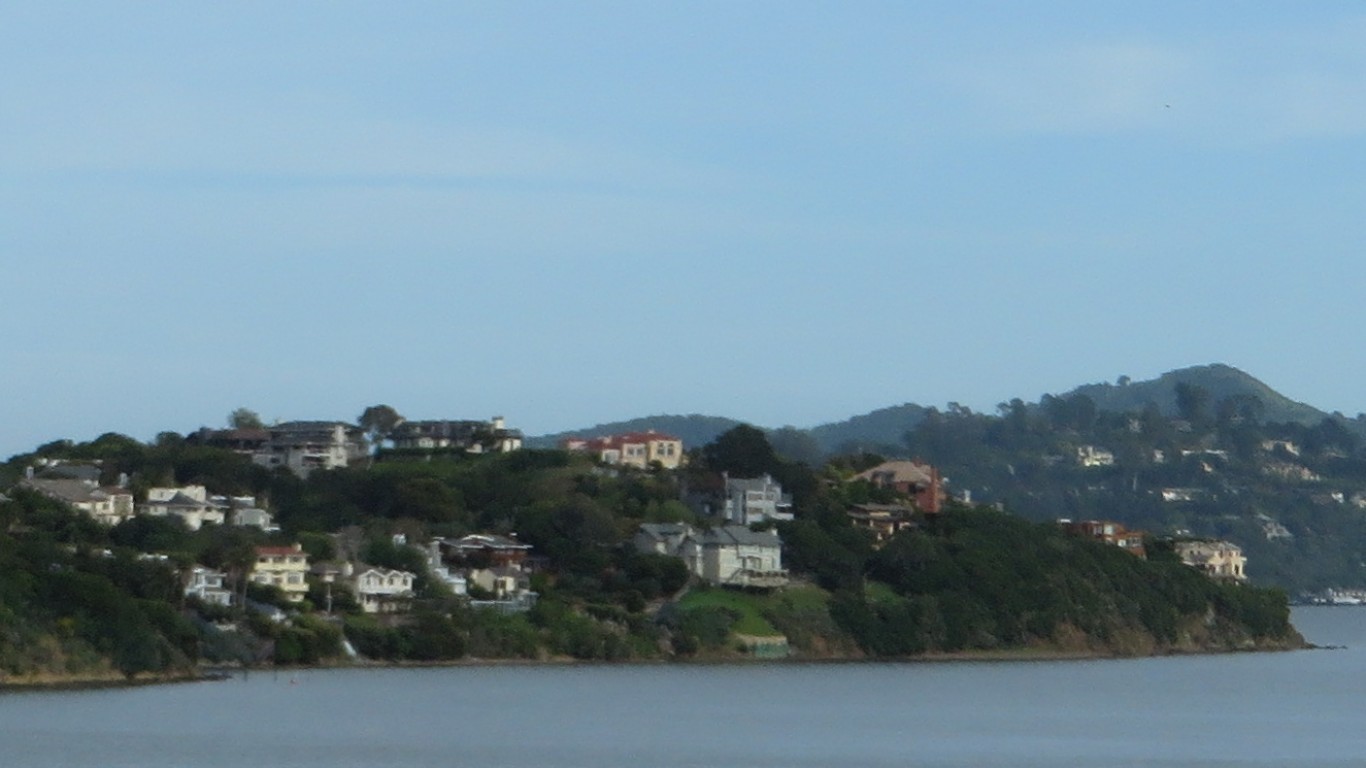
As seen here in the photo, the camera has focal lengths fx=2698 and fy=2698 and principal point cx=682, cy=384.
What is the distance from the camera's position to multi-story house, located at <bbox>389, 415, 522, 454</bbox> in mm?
106688

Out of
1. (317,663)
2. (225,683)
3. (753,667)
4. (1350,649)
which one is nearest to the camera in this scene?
(225,683)

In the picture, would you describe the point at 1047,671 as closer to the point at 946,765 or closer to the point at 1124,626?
the point at 1124,626

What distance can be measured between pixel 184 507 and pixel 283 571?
10077mm

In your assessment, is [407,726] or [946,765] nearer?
[946,765]

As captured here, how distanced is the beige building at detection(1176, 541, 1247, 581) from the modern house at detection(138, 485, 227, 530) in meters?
41.9

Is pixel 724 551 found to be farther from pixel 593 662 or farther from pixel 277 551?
pixel 277 551

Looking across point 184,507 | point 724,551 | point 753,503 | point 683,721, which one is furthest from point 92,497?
point 683,721

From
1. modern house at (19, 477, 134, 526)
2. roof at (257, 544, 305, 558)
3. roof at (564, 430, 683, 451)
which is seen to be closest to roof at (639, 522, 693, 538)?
roof at (257, 544, 305, 558)

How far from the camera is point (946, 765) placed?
50.8m

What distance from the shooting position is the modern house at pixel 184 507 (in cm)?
8425

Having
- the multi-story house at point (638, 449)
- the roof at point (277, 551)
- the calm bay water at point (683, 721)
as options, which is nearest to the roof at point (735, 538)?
the calm bay water at point (683, 721)

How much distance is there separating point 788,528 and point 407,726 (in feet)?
124

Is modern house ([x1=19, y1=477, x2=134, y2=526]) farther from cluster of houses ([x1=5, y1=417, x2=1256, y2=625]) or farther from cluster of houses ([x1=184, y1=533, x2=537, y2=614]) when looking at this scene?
cluster of houses ([x1=184, y1=533, x2=537, y2=614])

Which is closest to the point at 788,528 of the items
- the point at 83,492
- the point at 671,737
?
the point at 83,492
